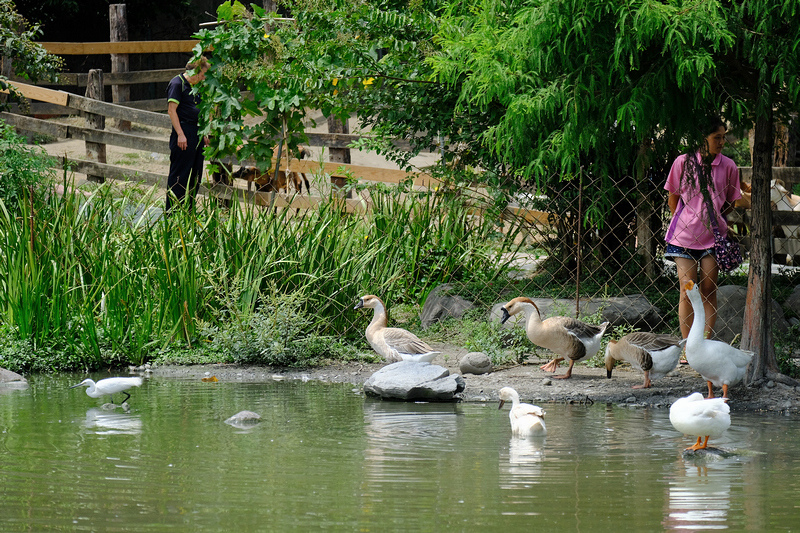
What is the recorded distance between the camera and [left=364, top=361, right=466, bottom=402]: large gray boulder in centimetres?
737

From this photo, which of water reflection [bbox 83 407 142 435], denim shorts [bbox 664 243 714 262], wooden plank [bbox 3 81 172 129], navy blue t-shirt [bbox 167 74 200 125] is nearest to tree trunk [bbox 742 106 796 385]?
denim shorts [bbox 664 243 714 262]

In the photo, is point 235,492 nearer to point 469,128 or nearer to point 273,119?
point 469,128

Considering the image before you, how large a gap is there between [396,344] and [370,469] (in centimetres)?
285

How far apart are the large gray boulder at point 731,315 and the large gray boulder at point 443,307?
7.96 ft

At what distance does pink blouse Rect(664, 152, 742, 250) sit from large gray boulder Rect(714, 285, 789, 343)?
1.04 meters

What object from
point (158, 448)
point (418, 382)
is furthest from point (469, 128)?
point (158, 448)

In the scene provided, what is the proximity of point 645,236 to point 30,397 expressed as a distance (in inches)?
260

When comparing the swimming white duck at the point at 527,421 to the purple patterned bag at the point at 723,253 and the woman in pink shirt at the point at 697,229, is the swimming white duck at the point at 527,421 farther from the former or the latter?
the purple patterned bag at the point at 723,253

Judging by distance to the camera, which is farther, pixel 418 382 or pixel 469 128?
pixel 469 128

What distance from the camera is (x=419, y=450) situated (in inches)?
228

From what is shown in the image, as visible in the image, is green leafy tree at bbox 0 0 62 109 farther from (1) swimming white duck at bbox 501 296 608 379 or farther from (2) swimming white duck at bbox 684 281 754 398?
(2) swimming white duck at bbox 684 281 754 398

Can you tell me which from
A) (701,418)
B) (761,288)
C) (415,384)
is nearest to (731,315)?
(761,288)

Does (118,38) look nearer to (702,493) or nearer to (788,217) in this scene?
(788,217)

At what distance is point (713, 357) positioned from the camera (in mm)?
6957
